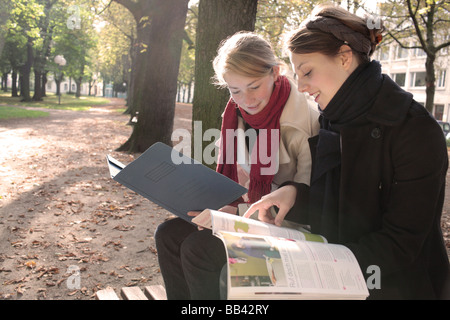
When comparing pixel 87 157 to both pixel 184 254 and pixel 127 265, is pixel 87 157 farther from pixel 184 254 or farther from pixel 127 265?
pixel 184 254

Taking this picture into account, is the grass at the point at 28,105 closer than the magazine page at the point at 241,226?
No

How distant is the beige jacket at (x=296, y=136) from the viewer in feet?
7.11

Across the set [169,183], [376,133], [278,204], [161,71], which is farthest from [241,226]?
[161,71]

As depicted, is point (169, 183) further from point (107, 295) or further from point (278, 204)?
point (107, 295)

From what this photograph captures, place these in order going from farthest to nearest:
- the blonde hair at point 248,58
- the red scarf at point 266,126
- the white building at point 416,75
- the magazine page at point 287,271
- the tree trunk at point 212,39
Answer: the white building at point 416,75, the tree trunk at point 212,39, the red scarf at point 266,126, the blonde hair at point 248,58, the magazine page at point 287,271

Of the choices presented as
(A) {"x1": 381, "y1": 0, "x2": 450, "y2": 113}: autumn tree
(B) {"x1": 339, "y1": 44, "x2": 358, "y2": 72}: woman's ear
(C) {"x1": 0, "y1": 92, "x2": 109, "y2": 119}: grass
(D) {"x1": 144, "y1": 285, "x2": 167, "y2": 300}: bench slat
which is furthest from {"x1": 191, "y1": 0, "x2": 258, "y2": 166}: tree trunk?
(C) {"x1": 0, "y1": 92, "x2": 109, "y2": 119}: grass

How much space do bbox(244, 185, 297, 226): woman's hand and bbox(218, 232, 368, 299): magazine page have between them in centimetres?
42

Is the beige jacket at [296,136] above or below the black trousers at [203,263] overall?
above

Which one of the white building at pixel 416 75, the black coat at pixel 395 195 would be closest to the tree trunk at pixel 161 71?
the black coat at pixel 395 195

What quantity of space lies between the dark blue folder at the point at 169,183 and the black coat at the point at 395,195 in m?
0.52

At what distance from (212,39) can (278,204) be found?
92.2 inches

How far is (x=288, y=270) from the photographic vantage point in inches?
51.8

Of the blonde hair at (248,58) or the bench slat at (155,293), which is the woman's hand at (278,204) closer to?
the blonde hair at (248,58)
